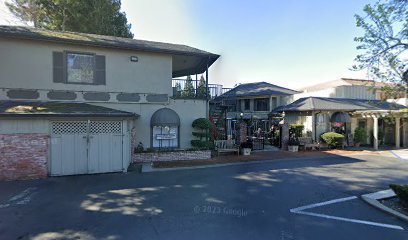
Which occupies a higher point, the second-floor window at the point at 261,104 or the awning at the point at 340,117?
the second-floor window at the point at 261,104

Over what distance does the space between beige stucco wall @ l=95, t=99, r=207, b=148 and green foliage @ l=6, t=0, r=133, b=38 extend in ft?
44.3

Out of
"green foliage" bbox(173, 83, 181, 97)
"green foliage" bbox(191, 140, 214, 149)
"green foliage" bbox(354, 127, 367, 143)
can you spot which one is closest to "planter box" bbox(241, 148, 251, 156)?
"green foliage" bbox(191, 140, 214, 149)

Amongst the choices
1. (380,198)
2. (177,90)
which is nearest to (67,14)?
(177,90)

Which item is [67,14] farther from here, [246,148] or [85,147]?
[246,148]

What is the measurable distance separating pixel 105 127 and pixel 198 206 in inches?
243

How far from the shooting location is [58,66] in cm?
1169

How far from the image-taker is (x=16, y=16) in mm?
21281

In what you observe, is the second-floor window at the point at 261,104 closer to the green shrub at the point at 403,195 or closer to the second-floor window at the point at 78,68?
the second-floor window at the point at 78,68

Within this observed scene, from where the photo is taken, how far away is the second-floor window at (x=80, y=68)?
11938mm

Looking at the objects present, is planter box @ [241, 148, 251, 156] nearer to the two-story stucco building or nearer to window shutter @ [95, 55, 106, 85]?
the two-story stucco building

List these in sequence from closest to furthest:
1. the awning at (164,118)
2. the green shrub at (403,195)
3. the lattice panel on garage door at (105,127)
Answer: the green shrub at (403,195) < the lattice panel on garage door at (105,127) < the awning at (164,118)

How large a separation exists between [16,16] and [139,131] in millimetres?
19296

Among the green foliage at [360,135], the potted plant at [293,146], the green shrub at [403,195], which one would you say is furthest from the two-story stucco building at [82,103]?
the green foliage at [360,135]

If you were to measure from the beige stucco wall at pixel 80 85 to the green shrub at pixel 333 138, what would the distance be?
1310cm
